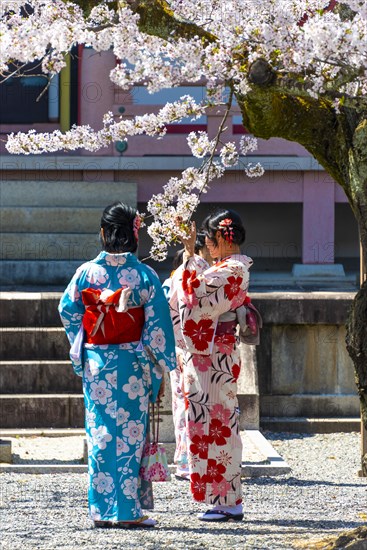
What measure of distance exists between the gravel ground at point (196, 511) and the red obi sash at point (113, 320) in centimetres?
99

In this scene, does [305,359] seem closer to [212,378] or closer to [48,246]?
[48,246]

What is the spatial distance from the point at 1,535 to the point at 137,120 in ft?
7.65

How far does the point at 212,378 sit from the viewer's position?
6.69 m

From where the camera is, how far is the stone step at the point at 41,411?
31.1 feet

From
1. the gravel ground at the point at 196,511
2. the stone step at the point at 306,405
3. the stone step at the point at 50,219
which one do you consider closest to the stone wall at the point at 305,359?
the stone step at the point at 306,405

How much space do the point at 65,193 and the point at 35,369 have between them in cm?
377

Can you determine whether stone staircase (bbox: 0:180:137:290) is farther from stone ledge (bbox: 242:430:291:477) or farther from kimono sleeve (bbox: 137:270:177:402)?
kimono sleeve (bbox: 137:270:177:402)

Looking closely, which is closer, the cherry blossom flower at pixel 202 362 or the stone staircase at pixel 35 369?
the cherry blossom flower at pixel 202 362

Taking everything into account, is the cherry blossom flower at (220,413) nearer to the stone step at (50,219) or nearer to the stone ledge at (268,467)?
the stone ledge at (268,467)

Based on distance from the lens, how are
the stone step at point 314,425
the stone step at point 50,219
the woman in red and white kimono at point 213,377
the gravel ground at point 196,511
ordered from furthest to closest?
the stone step at point 50,219 → the stone step at point 314,425 → the woman in red and white kimono at point 213,377 → the gravel ground at point 196,511

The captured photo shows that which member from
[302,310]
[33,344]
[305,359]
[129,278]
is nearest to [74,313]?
[129,278]

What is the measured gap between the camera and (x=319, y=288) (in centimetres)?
1241

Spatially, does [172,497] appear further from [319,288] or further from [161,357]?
[319,288]

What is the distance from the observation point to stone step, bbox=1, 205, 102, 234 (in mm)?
12898
